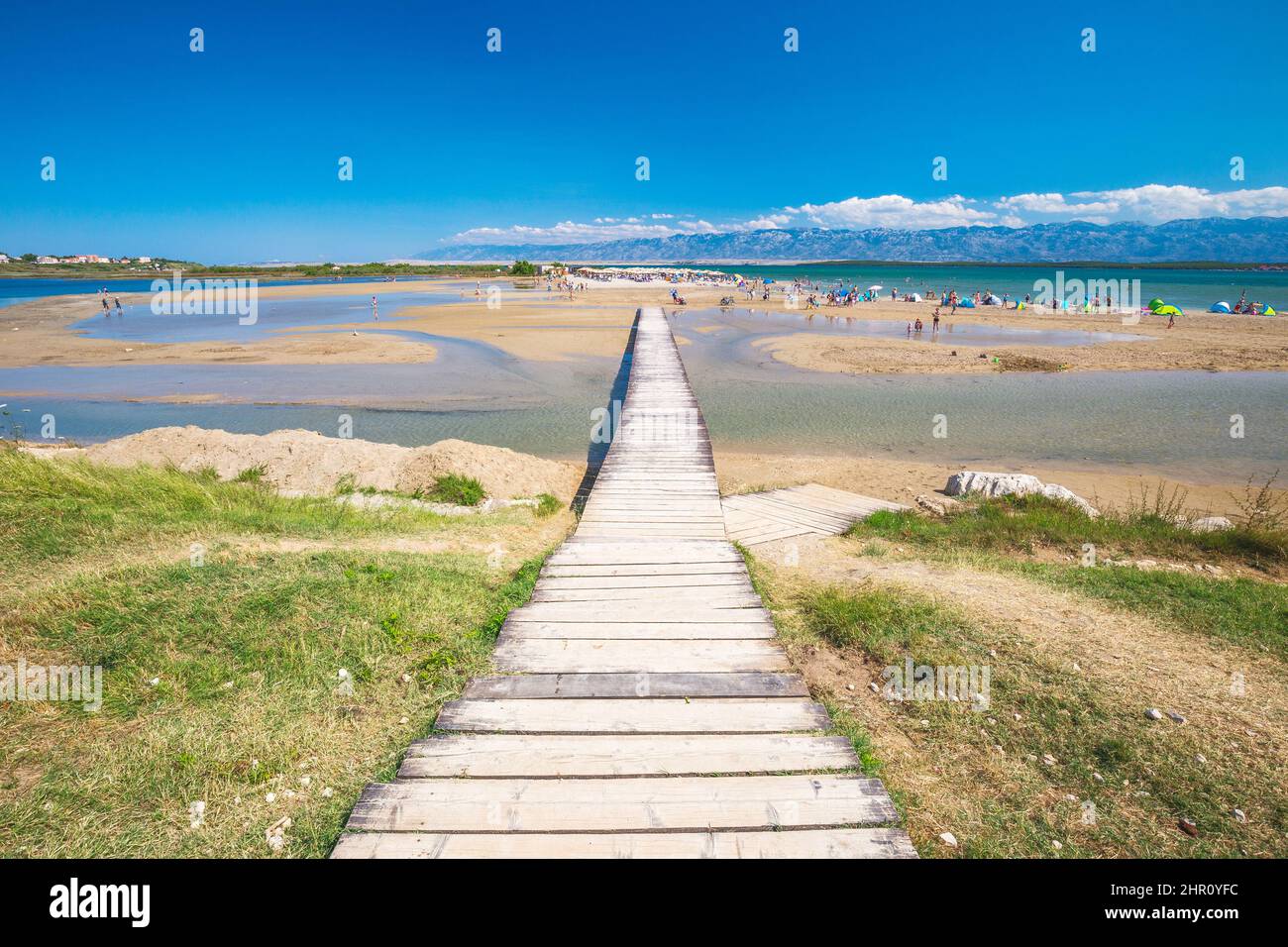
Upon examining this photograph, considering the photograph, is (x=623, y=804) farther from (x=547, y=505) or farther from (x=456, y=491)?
(x=456, y=491)

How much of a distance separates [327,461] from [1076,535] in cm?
1272

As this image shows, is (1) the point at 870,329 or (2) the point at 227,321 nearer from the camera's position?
(1) the point at 870,329

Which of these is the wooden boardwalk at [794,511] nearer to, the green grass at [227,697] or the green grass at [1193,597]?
the green grass at [1193,597]

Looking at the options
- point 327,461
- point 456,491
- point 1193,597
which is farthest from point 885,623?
point 327,461

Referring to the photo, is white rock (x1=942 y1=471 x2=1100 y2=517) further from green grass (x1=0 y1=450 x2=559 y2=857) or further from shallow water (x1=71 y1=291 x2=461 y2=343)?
shallow water (x1=71 y1=291 x2=461 y2=343)

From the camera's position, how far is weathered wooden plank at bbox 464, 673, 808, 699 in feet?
12.9

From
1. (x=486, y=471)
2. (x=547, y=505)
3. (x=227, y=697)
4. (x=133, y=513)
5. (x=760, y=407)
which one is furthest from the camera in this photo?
(x=760, y=407)

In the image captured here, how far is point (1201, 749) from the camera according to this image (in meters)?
3.84

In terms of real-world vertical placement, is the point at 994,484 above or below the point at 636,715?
above

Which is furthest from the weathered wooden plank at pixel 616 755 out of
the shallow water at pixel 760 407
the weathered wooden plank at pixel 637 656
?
the shallow water at pixel 760 407

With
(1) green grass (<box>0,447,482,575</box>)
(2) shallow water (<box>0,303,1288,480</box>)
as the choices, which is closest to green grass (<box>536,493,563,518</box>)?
(1) green grass (<box>0,447,482,575</box>)

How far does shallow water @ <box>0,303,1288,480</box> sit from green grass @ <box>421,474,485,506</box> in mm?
3908

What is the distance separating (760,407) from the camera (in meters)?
19.0

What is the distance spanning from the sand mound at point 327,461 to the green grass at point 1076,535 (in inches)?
254
